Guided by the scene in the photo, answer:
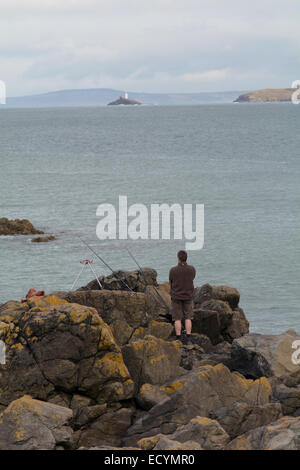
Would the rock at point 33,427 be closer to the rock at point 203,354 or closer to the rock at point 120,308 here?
the rock at point 203,354

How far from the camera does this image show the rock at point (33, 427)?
27.2 ft

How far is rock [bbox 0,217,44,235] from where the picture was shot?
3466cm

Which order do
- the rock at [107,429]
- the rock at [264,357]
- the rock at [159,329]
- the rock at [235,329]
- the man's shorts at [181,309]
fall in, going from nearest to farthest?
the rock at [107,429] < the rock at [264,357] < the rock at [159,329] < the man's shorts at [181,309] < the rock at [235,329]

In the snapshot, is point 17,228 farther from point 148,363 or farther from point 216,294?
point 148,363

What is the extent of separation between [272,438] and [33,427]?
8.71 feet

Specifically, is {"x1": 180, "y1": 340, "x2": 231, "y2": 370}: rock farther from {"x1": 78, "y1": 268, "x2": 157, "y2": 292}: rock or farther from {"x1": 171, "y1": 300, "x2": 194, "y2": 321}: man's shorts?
{"x1": 78, "y1": 268, "x2": 157, "y2": 292}: rock

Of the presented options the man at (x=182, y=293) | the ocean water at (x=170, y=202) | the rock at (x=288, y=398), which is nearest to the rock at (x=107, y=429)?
the rock at (x=288, y=398)

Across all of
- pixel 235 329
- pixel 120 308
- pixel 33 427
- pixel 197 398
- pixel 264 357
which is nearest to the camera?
pixel 33 427

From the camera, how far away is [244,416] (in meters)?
9.17

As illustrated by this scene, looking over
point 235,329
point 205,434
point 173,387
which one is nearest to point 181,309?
point 235,329

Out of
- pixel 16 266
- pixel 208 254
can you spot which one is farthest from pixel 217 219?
pixel 16 266

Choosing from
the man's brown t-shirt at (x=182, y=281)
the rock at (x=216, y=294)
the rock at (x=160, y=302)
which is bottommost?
the rock at (x=216, y=294)

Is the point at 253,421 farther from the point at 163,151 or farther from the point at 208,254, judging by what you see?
the point at 163,151

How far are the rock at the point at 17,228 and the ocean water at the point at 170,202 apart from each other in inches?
39.5
